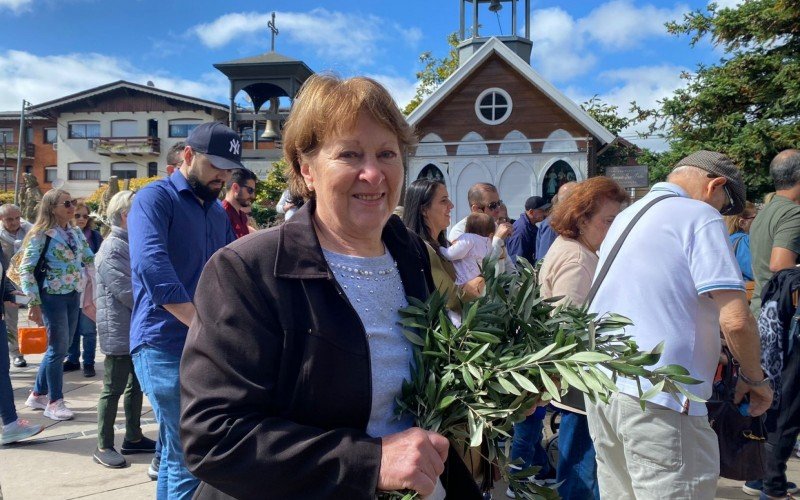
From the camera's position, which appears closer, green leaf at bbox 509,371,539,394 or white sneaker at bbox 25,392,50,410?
green leaf at bbox 509,371,539,394

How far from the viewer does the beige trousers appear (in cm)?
256

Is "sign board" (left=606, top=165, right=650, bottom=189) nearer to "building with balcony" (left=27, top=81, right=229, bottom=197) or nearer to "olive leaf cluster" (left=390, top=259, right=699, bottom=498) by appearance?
"olive leaf cluster" (left=390, top=259, right=699, bottom=498)

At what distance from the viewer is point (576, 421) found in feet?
12.3

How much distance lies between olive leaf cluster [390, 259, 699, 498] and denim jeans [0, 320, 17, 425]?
4.62 meters

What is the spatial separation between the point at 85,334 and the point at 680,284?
7.29m

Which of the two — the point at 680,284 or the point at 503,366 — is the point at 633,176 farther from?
the point at 503,366

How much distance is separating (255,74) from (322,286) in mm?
26958

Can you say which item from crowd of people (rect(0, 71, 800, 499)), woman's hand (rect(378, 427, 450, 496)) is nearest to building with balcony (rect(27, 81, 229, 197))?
crowd of people (rect(0, 71, 800, 499))

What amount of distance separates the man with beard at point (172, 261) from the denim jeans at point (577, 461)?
2098mm

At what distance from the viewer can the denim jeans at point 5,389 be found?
510 cm

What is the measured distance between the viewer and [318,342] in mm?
1541

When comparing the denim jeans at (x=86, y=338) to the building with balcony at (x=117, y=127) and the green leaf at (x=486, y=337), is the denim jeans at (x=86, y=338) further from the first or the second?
the building with balcony at (x=117, y=127)

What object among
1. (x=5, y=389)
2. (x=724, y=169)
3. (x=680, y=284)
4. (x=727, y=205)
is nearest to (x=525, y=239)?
(x=727, y=205)

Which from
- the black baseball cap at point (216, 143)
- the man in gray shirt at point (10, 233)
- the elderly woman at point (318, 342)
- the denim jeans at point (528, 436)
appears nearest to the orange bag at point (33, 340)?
the man in gray shirt at point (10, 233)
